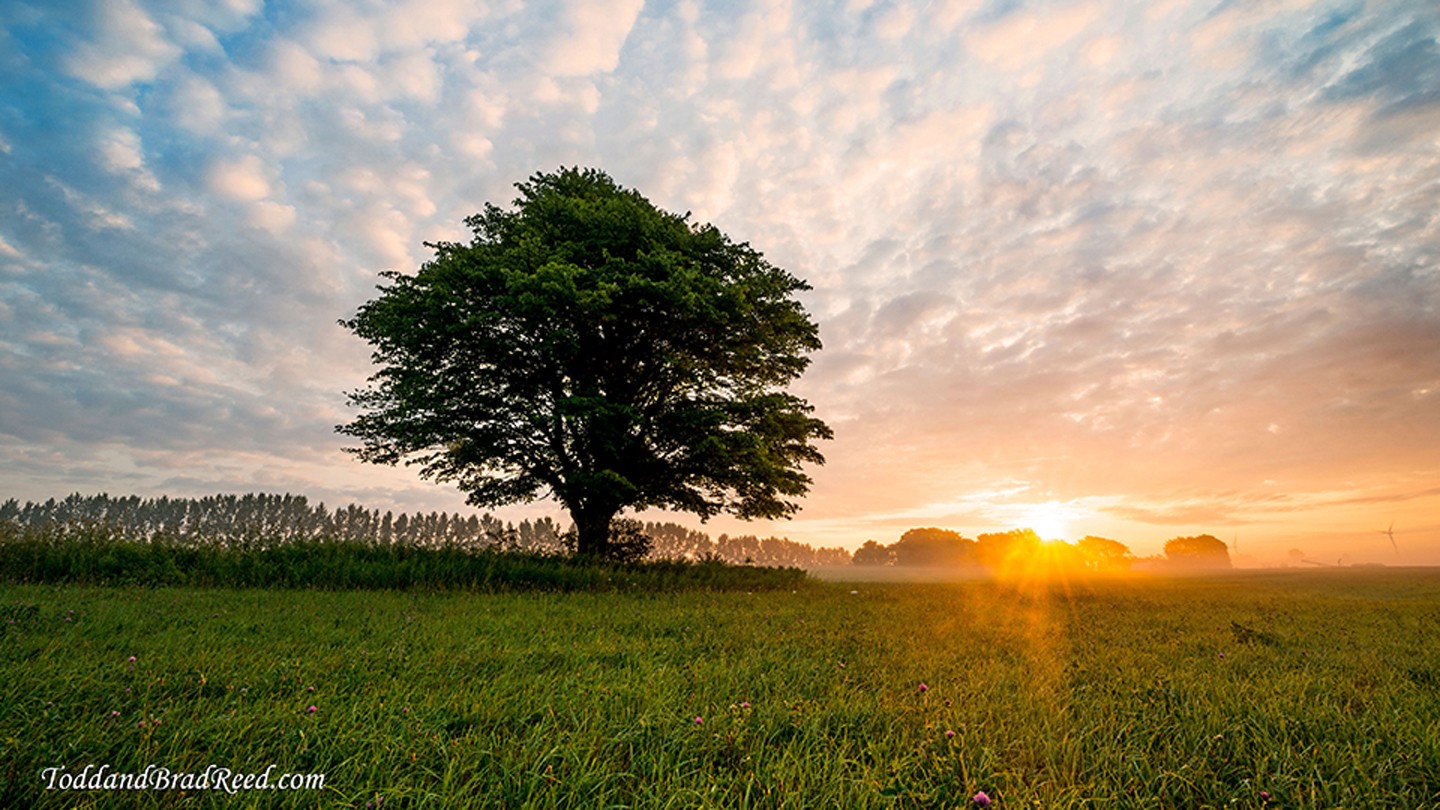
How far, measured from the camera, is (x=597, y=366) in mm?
18953

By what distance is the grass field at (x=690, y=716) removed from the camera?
3.00 m

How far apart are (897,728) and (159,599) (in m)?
11.6

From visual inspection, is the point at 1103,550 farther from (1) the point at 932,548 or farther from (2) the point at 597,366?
(2) the point at 597,366

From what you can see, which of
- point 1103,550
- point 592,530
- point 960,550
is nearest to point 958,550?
point 960,550

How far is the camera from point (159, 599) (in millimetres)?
9234

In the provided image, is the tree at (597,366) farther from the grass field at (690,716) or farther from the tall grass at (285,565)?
the grass field at (690,716)

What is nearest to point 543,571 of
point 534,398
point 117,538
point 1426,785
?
point 534,398

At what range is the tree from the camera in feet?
54.7

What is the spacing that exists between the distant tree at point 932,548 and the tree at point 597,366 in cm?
14834

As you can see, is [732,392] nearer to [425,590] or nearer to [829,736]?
[425,590]

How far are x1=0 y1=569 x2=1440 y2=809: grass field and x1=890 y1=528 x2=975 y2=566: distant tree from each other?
158114 millimetres

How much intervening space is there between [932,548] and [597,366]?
158 metres

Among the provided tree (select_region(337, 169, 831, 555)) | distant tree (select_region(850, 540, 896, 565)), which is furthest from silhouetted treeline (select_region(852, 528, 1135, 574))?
tree (select_region(337, 169, 831, 555))

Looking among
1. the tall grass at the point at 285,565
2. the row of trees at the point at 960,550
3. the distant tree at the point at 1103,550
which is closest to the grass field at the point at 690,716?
the tall grass at the point at 285,565
